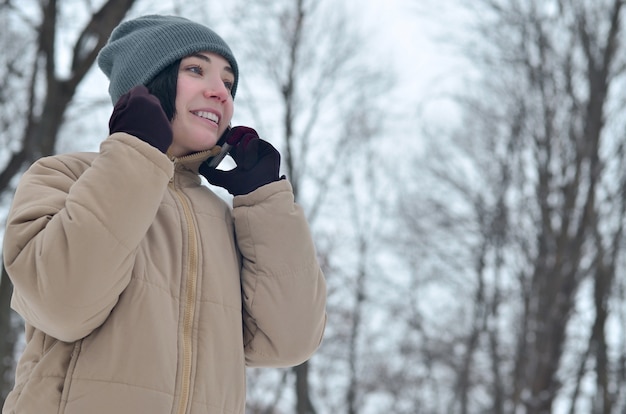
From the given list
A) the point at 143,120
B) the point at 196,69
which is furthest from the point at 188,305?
the point at 196,69

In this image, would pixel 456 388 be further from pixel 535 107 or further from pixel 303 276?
pixel 303 276

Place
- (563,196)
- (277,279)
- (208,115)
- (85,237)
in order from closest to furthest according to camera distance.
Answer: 1. (85,237)
2. (277,279)
3. (208,115)
4. (563,196)

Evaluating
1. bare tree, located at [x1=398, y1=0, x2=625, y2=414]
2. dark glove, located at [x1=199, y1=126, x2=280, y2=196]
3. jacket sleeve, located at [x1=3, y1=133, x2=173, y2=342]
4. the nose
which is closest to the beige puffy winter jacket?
jacket sleeve, located at [x1=3, y1=133, x2=173, y2=342]

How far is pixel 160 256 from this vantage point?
1.81 m

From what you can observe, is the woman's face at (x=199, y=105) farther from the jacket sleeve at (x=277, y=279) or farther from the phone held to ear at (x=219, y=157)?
the jacket sleeve at (x=277, y=279)

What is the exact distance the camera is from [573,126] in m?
10.3

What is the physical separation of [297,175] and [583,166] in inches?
157

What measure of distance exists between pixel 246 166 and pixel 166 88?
269mm

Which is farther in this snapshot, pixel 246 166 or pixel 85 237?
pixel 246 166

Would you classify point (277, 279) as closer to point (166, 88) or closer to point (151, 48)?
point (166, 88)

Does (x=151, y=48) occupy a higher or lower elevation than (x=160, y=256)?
higher

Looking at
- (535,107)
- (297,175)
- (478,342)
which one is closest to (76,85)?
(297,175)

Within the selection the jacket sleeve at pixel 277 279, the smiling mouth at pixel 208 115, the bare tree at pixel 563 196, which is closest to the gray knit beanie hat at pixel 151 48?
the smiling mouth at pixel 208 115

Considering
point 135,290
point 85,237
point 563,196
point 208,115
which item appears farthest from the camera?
point 563,196
